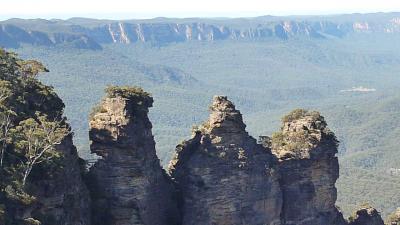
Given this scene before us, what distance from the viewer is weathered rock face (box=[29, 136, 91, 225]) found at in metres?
29.7

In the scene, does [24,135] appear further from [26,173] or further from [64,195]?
[64,195]

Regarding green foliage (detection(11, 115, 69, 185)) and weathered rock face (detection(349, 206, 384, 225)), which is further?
weathered rock face (detection(349, 206, 384, 225))

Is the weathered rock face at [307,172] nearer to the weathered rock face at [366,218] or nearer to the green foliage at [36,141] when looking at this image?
the weathered rock face at [366,218]

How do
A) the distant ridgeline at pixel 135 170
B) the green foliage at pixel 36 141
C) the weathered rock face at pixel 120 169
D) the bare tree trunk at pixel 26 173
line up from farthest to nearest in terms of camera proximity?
1. the weathered rock face at pixel 120 169
2. the distant ridgeline at pixel 135 170
3. the green foliage at pixel 36 141
4. the bare tree trunk at pixel 26 173

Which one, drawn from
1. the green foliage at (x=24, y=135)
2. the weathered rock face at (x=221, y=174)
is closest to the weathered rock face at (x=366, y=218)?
the weathered rock face at (x=221, y=174)

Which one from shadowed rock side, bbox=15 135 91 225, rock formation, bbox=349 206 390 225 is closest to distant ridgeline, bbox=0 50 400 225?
shadowed rock side, bbox=15 135 91 225

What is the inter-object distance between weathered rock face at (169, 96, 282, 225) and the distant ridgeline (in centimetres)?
5

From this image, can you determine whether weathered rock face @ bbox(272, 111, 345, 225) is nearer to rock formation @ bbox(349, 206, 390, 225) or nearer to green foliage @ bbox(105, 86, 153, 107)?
rock formation @ bbox(349, 206, 390, 225)

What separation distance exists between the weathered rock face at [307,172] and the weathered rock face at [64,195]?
44.0 feet

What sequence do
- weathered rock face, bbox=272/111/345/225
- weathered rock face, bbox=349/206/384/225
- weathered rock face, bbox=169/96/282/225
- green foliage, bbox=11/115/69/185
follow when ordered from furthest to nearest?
weathered rock face, bbox=349/206/384/225
weathered rock face, bbox=272/111/345/225
weathered rock face, bbox=169/96/282/225
green foliage, bbox=11/115/69/185

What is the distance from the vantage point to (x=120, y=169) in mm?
34000

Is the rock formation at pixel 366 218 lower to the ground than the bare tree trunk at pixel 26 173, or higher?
lower

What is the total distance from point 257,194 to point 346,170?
352 ft

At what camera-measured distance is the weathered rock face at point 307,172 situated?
4178 cm
